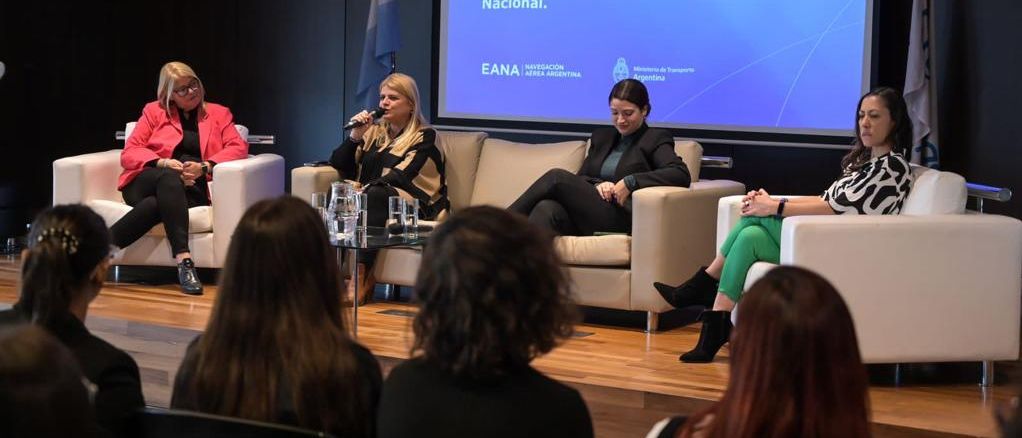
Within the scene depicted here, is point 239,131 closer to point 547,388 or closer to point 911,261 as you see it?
point 911,261

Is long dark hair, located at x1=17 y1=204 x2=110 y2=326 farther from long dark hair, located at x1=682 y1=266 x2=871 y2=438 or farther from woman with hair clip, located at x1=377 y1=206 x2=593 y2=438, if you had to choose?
long dark hair, located at x1=682 y1=266 x2=871 y2=438

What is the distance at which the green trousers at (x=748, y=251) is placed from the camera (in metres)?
4.72

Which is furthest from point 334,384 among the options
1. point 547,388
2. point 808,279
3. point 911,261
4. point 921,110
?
point 921,110

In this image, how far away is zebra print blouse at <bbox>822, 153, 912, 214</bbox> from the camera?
15.4 feet

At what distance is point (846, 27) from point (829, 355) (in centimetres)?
469

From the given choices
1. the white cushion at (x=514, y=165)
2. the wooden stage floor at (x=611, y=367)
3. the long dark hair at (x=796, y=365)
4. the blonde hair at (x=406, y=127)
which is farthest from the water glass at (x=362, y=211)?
the long dark hair at (x=796, y=365)

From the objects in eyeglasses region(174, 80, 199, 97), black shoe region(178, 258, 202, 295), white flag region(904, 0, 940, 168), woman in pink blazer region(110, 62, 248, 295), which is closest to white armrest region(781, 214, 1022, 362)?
white flag region(904, 0, 940, 168)

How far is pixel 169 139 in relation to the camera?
6.25m

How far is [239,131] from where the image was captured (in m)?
6.60

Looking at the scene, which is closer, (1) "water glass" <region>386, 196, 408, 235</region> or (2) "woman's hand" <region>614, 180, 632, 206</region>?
(1) "water glass" <region>386, 196, 408, 235</region>

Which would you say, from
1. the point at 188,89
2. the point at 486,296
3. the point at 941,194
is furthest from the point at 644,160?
the point at 486,296

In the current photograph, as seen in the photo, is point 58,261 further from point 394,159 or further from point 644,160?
point 394,159

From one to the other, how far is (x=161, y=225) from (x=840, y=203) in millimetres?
3129

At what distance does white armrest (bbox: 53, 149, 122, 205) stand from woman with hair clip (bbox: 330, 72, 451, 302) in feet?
3.65
